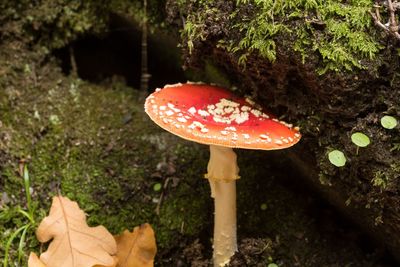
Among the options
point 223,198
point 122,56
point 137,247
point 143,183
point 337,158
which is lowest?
point 137,247

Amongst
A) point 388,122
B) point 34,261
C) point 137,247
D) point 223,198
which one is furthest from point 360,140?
point 34,261

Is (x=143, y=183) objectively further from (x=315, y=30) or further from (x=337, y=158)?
(x=315, y=30)

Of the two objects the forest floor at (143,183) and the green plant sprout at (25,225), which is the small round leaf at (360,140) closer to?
the forest floor at (143,183)

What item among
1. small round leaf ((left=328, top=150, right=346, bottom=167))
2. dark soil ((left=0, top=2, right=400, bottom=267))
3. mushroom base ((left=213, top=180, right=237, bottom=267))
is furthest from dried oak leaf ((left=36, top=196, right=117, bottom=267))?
small round leaf ((left=328, top=150, right=346, bottom=167))

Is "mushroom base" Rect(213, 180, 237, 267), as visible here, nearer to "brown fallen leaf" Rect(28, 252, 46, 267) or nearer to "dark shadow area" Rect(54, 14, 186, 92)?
"brown fallen leaf" Rect(28, 252, 46, 267)

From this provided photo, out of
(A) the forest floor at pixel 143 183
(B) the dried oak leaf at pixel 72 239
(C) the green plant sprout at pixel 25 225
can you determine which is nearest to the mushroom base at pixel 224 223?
(A) the forest floor at pixel 143 183

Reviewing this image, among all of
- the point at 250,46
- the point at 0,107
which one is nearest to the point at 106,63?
the point at 0,107

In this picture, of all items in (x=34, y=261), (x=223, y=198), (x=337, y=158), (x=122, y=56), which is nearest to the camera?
(x=337, y=158)
